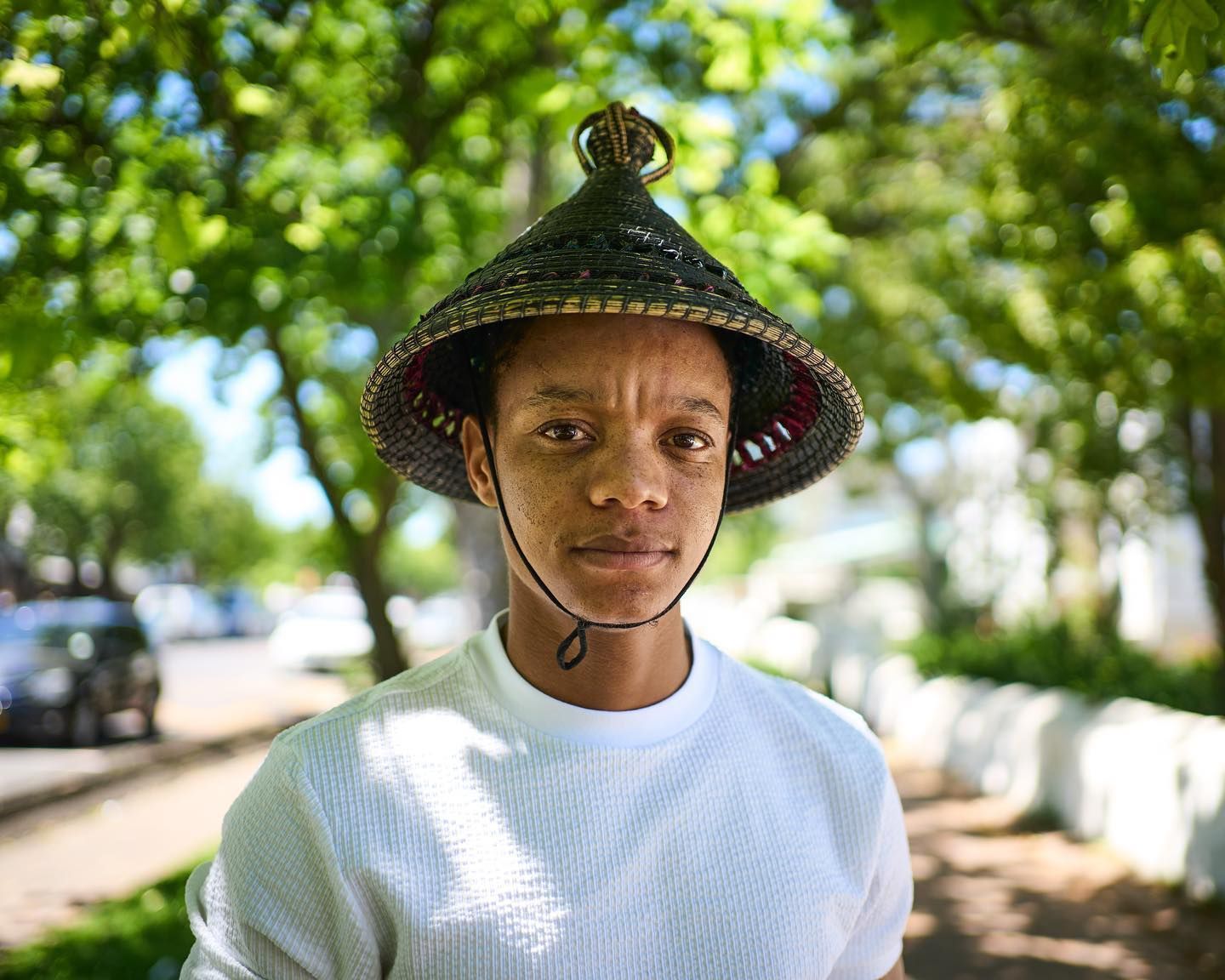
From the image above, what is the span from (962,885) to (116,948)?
4.97 m

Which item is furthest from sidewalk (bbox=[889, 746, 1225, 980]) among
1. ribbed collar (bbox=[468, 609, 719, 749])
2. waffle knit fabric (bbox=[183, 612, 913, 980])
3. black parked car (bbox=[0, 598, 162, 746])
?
black parked car (bbox=[0, 598, 162, 746])

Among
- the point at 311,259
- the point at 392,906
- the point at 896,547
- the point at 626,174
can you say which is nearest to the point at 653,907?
the point at 392,906

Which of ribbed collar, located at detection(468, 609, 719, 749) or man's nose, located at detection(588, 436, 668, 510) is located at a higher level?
man's nose, located at detection(588, 436, 668, 510)

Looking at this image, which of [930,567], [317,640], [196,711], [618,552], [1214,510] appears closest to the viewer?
[618,552]

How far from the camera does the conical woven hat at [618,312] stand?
1662 mm

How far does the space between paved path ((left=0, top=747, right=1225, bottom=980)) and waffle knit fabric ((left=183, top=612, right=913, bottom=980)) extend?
408 cm

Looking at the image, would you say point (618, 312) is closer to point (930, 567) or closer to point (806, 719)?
point (806, 719)

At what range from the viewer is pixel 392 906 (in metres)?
1.58

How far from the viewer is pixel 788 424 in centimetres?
222

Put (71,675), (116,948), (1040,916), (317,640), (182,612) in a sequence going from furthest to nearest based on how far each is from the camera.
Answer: (182,612) < (317,640) < (71,675) < (1040,916) < (116,948)

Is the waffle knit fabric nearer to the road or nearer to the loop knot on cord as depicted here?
the loop knot on cord

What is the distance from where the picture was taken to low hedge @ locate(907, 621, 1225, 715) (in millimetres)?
8586

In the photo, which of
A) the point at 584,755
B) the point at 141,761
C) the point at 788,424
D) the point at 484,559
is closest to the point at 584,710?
the point at 584,755

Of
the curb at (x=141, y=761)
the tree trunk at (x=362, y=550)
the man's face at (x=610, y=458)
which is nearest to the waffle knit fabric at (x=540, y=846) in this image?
the man's face at (x=610, y=458)
